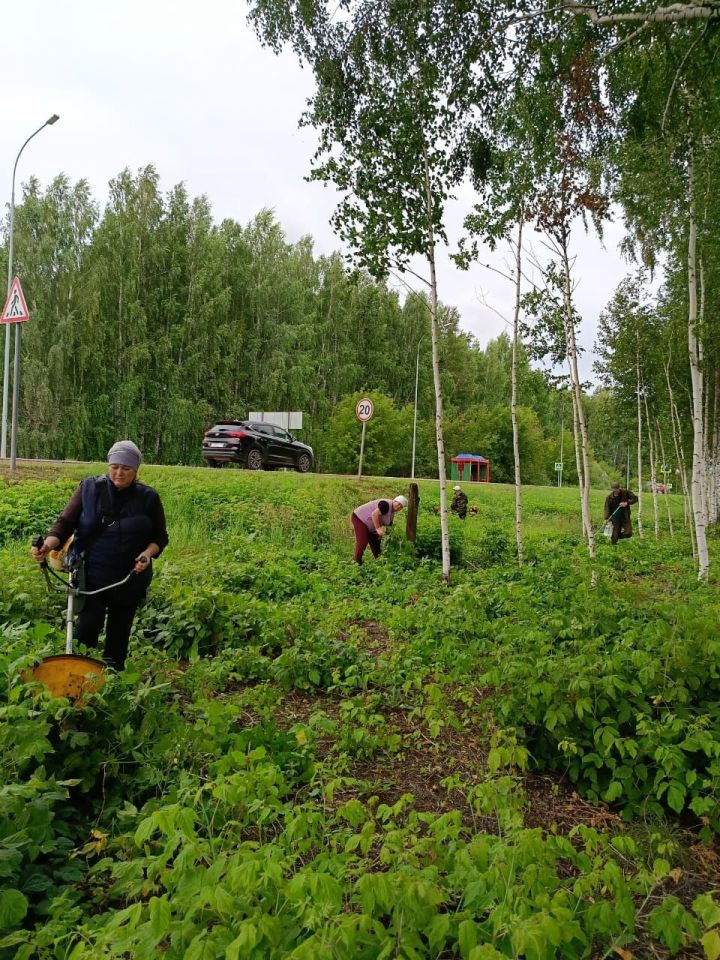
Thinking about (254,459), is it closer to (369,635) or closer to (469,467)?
(369,635)

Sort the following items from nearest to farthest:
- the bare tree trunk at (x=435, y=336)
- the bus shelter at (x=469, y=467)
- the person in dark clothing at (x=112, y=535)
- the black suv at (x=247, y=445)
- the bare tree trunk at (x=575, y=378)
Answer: the person in dark clothing at (x=112, y=535), the bare tree trunk at (x=435, y=336), the bare tree trunk at (x=575, y=378), the black suv at (x=247, y=445), the bus shelter at (x=469, y=467)

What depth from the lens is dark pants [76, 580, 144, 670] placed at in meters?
4.45

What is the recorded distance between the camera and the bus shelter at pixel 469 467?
4025 cm

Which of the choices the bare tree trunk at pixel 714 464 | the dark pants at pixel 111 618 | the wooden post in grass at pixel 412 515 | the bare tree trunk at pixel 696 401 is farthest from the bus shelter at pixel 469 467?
the dark pants at pixel 111 618

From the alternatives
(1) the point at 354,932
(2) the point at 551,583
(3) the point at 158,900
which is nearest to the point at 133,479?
(3) the point at 158,900

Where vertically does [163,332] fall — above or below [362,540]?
above

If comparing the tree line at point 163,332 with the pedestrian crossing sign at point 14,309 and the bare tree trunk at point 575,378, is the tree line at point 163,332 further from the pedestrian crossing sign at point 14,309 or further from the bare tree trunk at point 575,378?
the pedestrian crossing sign at point 14,309

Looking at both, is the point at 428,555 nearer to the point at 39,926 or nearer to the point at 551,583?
the point at 551,583

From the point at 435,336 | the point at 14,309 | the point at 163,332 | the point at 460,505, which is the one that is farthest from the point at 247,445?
the point at 163,332

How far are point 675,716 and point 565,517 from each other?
2107 cm

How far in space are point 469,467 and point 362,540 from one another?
30.5 metres

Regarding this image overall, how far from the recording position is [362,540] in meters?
10.9

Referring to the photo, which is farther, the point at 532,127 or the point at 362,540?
the point at 362,540

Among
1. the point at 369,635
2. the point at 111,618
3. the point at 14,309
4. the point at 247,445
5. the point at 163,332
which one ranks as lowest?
the point at 369,635
